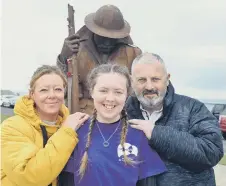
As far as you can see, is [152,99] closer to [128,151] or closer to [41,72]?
[128,151]

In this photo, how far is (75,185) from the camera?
7.35 feet

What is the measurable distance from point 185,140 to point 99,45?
1674mm

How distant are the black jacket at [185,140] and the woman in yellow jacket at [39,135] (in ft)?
1.61

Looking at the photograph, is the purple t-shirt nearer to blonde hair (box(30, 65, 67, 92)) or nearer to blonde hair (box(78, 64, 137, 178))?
blonde hair (box(78, 64, 137, 178))

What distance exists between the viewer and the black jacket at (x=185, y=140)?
7.35 feet

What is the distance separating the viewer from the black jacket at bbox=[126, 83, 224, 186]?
2240 mm

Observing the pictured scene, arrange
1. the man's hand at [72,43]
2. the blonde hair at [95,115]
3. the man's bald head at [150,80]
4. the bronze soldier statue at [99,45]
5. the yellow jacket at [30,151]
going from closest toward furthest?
the yellow jacket at [30,151], the blonde hair at [95,115], the man's bald head at [150,80], the man's hand at [72,43], the bronze soldier statue at [99,45]

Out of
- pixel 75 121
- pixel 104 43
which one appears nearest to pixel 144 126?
pixel 75 121

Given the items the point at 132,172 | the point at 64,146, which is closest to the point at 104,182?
the point at 132,172

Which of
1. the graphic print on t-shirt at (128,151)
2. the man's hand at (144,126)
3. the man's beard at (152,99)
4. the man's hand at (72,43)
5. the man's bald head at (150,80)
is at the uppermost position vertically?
the man's hand at (72,43)

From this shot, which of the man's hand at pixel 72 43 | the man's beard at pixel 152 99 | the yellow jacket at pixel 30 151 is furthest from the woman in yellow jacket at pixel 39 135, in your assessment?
the man's hand at pixel 72 43

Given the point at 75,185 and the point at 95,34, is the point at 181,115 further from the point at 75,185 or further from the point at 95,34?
the point at 95,34

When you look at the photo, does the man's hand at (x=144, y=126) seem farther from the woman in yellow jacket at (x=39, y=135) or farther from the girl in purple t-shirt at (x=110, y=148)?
the woman in yellow jacket at (x=39, y=135)

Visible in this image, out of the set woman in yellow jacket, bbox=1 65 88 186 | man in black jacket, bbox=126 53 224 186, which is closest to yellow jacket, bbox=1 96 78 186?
woman in yellow jacket, bbox=1 65 88 186
